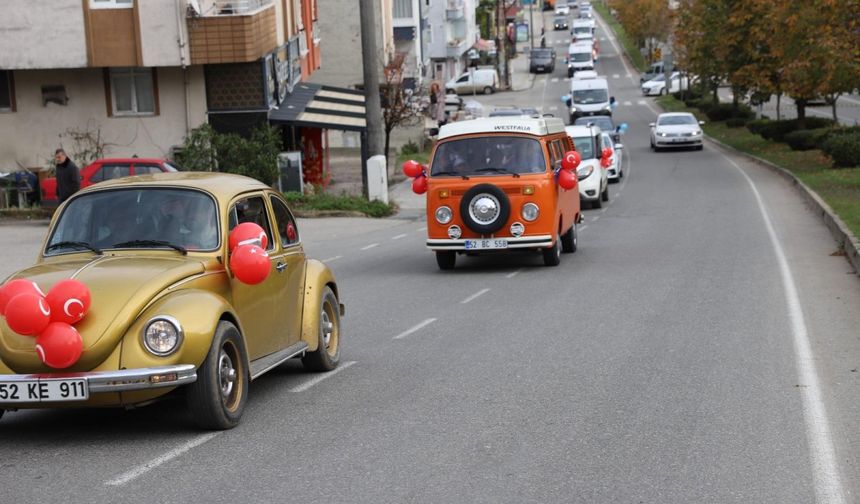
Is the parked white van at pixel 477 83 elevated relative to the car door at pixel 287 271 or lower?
elevated

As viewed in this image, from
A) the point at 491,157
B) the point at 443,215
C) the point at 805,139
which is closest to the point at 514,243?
the point at 443,215

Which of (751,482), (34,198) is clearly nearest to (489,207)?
(751,482)

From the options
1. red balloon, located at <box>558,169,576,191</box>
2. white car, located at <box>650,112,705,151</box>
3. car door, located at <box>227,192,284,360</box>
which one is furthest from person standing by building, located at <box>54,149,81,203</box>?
white car, located at <box>650,112,705,151</box>

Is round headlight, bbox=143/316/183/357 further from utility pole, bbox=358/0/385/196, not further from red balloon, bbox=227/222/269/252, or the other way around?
utility pole, bbox=358/0/385/196

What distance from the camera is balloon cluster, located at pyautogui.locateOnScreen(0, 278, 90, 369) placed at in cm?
763

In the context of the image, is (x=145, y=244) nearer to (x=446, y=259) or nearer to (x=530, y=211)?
(x=530, y=211)

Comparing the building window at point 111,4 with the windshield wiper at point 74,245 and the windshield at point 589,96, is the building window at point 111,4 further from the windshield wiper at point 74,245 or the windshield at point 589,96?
the windshield at point 589,96

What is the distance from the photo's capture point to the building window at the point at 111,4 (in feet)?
109

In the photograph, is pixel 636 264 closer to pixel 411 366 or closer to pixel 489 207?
pixel 489 207

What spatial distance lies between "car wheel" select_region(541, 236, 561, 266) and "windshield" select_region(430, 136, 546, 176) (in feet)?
3.84

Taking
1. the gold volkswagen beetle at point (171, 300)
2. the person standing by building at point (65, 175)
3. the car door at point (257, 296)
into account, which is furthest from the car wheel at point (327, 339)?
the person standing by building at point (65, 175)

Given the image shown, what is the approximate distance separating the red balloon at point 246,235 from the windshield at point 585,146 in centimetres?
2519

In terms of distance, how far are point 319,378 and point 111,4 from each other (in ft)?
82.2

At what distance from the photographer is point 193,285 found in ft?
A: 28.1
